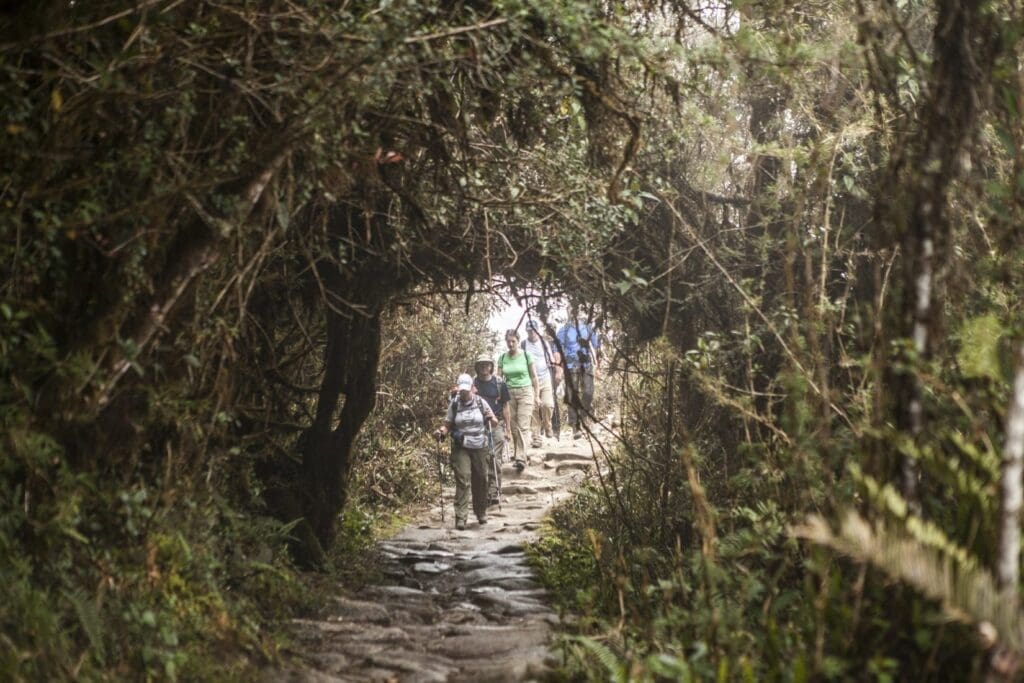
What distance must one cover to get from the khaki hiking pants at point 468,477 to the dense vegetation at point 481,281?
405cm

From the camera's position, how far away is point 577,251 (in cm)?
879

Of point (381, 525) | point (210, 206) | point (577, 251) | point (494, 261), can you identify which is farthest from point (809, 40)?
point (381, 525)

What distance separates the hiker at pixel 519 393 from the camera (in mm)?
17188

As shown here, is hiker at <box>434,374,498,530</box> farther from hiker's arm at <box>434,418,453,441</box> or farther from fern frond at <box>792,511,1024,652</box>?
fern frond at <box>792,511,1024,652</box>

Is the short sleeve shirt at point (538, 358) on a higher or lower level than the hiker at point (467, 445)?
higher

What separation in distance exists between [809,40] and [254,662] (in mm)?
6118

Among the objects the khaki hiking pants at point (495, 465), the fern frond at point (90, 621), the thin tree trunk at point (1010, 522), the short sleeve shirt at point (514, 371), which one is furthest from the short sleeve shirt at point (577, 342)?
the thin tree trunk at point (1010, 522)

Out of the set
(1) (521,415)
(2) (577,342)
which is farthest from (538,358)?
(2) (577,342)

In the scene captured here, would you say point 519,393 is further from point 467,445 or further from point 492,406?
point 467,445

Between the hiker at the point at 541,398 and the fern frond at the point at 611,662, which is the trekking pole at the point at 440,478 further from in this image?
the fern frond at the point at 611,662

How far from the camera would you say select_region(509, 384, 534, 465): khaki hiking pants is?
57.2ft

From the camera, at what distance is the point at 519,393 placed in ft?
57.2

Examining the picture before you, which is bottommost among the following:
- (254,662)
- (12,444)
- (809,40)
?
(254,662)

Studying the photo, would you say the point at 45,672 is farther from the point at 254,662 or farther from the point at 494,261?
the point at 494,261
